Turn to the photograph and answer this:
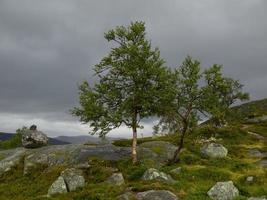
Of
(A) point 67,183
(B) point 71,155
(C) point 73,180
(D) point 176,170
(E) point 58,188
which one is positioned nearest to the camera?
(E) point 58,188

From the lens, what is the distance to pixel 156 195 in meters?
31.9

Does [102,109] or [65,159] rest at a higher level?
[102,109]

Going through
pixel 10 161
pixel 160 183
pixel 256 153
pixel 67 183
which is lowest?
pixel 160 183

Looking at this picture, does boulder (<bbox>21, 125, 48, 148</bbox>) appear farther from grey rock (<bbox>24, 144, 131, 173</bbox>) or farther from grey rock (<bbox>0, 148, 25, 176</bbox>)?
grey rock (<bbox>24, 144, 131, 173</bbox>)

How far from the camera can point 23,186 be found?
44562mm

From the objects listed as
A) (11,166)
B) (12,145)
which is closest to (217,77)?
(11,166)

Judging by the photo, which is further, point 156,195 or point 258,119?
point 258,119

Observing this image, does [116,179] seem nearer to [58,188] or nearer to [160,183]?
[160,183]

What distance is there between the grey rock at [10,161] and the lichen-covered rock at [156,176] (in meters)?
21.6

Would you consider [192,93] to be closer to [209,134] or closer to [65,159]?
[65,159]

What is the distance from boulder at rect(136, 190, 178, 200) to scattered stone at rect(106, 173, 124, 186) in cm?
566

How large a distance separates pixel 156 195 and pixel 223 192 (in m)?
5.43

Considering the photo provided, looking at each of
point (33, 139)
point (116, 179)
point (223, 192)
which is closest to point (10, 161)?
point (33, 139)

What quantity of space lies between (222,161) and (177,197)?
781 inches
